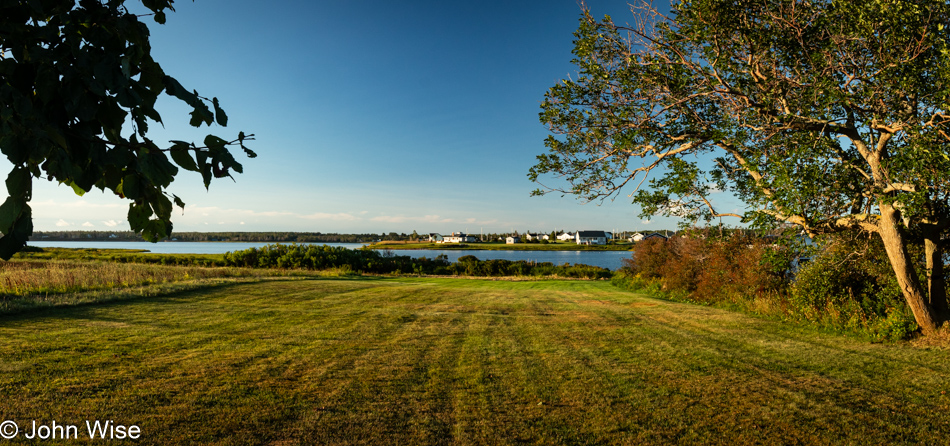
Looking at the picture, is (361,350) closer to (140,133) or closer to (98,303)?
(140,133)

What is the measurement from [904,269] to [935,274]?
106 centimetres

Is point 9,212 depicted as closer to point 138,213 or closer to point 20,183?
point 20,183

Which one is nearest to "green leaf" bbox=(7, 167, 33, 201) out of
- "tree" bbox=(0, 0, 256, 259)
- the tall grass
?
"tree" bbox=(0, 0, 256, 259)

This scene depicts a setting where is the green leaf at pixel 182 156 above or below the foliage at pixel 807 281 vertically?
above

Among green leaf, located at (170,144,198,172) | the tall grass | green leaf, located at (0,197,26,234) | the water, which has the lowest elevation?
the water

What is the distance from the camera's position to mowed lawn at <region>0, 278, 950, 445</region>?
4.50 meters

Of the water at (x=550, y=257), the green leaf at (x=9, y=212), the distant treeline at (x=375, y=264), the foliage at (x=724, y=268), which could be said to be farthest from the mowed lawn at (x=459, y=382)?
the water at (x=550, y=257)

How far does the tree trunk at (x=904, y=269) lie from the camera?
27.6ft

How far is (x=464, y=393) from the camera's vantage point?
5.56m

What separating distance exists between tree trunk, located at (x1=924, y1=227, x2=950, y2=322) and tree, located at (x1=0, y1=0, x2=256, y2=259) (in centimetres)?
1199

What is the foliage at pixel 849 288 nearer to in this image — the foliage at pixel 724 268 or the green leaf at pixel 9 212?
the foliage at pixel 724 268

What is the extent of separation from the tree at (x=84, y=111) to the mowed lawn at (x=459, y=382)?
9.22 ft

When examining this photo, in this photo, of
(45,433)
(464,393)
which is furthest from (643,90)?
(45,433)

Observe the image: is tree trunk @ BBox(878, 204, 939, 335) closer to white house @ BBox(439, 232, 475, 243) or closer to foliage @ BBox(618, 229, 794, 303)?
foliage @ BBox(618, 229, 794, 303)
